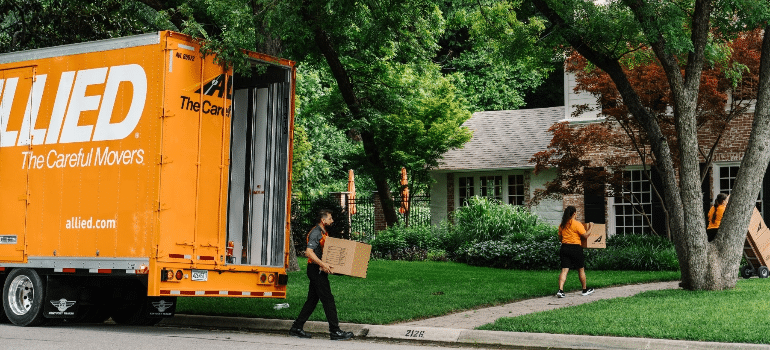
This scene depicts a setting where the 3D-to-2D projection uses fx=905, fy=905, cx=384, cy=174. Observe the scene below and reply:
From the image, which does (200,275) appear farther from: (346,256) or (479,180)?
(479,180)

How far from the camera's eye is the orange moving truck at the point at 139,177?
11.0 meters

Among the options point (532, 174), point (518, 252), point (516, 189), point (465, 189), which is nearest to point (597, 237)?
point (518, 252)

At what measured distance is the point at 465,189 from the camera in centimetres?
2688

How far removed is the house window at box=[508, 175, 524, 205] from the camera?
1016 inches

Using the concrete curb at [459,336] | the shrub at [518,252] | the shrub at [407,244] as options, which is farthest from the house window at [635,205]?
the concrete curb at [459,336]

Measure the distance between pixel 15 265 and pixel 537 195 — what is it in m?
12.9

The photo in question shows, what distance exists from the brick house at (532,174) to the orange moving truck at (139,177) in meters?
12.5

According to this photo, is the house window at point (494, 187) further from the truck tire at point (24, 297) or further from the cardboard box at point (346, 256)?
the truck tire at point (24, 297)

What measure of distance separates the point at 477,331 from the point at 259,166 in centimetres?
373

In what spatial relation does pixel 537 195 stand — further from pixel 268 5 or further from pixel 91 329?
pixel 91 329

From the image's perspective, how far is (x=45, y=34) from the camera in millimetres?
20656

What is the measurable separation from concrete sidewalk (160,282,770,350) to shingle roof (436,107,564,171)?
1088 centimetres

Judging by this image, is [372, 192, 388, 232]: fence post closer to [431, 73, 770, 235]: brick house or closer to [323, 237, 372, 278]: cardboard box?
[431, 73, 770, 235]: brick house

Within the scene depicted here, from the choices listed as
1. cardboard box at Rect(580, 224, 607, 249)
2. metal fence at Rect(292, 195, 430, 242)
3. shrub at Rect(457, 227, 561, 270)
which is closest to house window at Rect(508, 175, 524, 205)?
metal fence at Rect(292, 195, 430, 242)
